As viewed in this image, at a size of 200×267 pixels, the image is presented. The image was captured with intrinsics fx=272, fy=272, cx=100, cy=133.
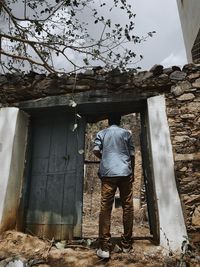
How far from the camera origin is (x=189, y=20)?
740 centimetres

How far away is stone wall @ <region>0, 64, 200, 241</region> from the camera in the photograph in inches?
143

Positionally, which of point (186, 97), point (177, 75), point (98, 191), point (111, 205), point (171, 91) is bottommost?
point (111, 205)

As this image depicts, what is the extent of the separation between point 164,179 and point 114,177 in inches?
29.4

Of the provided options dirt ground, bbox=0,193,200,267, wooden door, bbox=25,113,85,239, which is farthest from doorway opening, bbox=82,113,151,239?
dirt ground, bbox=0,193,200,267

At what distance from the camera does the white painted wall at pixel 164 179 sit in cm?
340

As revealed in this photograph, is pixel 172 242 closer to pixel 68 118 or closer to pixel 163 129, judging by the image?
pixel 163 129

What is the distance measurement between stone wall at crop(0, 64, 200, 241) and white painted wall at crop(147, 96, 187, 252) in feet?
0.27

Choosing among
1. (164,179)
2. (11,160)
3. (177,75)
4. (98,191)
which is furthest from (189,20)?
(98,191)

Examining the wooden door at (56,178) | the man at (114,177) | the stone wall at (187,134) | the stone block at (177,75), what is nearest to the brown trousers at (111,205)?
the man at (114,177)

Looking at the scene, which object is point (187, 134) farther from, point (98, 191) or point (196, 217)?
point (98, 191)

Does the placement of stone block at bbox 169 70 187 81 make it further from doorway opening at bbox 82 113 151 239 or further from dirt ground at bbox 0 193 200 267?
doorway opening at bbox 82 113 151 239

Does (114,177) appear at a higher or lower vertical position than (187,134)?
lower

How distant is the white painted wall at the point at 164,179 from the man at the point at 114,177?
40 cm

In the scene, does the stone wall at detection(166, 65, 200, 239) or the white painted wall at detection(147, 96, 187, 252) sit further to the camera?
the stone wall at detection(166, 65, 200, 239)
